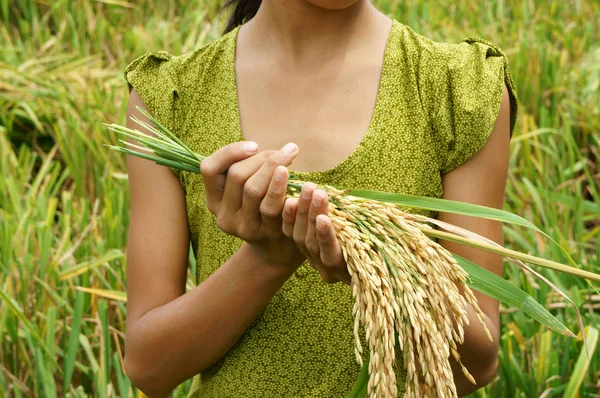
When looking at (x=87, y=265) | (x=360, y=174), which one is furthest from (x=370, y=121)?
(x=87, y=265)

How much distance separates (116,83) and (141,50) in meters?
0.37

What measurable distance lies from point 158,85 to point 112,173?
Answer: 137cm

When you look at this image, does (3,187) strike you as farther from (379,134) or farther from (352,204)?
(352,204)

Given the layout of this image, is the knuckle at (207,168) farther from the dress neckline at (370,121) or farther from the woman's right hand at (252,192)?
the dress neckline at (370,121)

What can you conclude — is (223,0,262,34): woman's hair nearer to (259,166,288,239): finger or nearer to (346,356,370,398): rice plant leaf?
(259,166,288,239): finger

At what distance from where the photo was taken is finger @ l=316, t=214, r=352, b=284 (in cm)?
96

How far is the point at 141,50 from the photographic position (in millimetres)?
3895

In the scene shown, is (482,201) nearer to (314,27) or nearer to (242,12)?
(314,27)

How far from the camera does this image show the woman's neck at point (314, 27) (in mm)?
1306

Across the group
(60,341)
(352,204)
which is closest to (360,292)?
(352,204)

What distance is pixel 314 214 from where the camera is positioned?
0.98m

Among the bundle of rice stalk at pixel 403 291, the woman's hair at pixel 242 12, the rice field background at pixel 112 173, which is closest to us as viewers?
A: the bundle of rice stalk at pixel 403 291

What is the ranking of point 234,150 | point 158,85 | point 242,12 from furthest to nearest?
1. point 242,12
2. point 158,85
3. point 234,150

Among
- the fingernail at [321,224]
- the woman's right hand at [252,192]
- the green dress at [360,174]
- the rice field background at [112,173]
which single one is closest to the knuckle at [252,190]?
the woman's right hand at [252,192]
